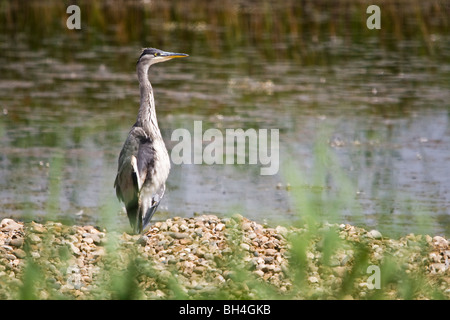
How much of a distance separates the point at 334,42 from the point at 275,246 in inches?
486

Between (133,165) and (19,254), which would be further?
(19,254)

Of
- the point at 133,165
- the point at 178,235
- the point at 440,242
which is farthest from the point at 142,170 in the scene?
the point at 440,242

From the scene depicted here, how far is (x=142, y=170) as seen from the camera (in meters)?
6.78

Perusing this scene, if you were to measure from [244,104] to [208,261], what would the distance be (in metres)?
6.89

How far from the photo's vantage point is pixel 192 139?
1150 cm

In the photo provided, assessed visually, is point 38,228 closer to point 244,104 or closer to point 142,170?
point 142,170

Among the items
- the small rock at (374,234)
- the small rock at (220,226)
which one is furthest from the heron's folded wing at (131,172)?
the small rock at (374,234)

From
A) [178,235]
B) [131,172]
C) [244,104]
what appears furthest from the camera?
[244,104]

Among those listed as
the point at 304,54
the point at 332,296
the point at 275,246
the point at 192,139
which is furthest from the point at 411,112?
the point at 332,296

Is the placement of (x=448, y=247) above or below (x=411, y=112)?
below

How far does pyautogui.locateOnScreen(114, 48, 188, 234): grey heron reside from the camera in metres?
6.76

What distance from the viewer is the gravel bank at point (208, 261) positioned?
11.5 ft

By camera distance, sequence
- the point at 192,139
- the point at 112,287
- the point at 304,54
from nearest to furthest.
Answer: the point at 112,287 → the point at 192,139 → the point at 304,54
